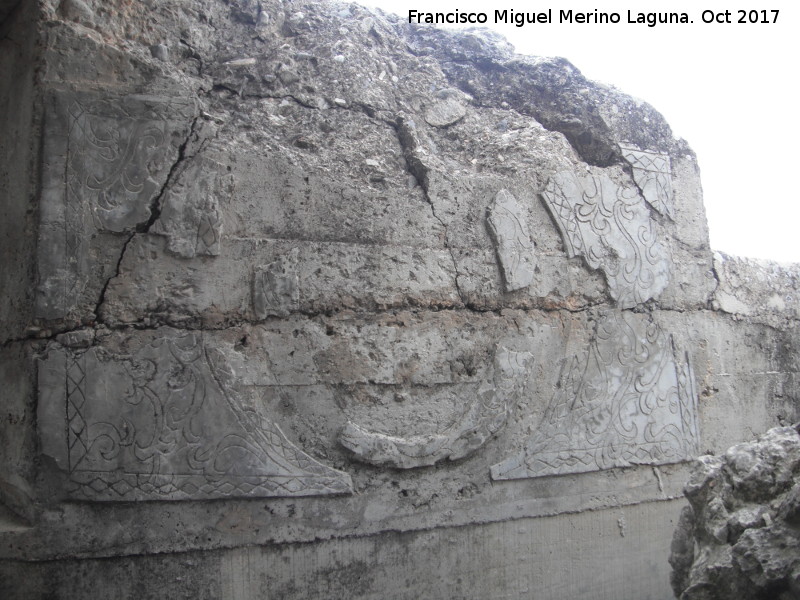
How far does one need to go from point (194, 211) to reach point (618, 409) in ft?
7.62

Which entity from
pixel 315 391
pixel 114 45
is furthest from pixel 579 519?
pixel 114 45

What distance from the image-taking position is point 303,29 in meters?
3.78

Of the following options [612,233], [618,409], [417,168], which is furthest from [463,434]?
[612,233]

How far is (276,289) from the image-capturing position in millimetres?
3189

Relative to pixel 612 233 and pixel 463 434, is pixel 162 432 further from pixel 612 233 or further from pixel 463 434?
pixel 612 233

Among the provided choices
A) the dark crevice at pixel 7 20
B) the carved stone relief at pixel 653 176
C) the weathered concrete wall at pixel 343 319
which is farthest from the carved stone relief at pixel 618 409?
the dark crevice at pixel 7 20

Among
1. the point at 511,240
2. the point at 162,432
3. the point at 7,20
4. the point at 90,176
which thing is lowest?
the point at 162,432

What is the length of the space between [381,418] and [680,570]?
137 cm

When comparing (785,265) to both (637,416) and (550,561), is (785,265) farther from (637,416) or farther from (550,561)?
(550,561)

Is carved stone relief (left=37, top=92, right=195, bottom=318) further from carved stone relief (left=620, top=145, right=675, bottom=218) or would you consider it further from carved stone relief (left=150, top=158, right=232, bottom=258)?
carved stone relief (left=620, top=145, right=675, bottom=218)

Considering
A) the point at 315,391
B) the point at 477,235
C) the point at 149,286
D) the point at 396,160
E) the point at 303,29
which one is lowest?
the point at 315,391

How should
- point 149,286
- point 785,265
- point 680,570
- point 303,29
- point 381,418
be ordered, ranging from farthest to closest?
point 785,265 → point 303,29 → point 381,418 → point 149,286 → point 680,570

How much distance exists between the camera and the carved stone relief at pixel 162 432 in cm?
282

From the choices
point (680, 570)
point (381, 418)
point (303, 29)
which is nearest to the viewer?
point (680, 570)
